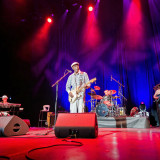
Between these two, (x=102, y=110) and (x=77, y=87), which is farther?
(x=102, y=110)

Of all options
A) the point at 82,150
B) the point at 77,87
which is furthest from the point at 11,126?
the point at 82,150

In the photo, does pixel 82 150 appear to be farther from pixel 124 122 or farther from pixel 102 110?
pixel 102 110

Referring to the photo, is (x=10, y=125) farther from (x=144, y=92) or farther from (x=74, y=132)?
(x=144, y=92)

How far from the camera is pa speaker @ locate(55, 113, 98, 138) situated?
2590 mm

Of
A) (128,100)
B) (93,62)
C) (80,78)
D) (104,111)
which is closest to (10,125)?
(80,78)

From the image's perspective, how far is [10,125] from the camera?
3.04 m

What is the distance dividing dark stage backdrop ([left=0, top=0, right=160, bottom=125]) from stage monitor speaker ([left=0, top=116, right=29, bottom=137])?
5.37 metres

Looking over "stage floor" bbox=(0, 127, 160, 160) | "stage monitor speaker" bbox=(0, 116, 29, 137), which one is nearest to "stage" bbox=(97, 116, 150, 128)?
"stage monitor speaker" bbox=(0, 116, 29, 137)

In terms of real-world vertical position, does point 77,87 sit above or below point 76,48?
below

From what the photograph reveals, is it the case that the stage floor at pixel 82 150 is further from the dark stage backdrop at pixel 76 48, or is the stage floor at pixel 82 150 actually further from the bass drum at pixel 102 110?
the dark stage backdrop at pixel 76 48

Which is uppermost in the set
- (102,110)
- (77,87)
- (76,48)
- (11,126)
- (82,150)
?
(76,48)

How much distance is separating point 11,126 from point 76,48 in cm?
706

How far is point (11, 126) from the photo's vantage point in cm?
308

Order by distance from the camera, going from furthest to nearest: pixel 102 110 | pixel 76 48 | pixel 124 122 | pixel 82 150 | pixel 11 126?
1. pixel 76 48
2. pixel 102 110
3. pixel 124 122
4. pixel 11 126
5. pixel 82 150
